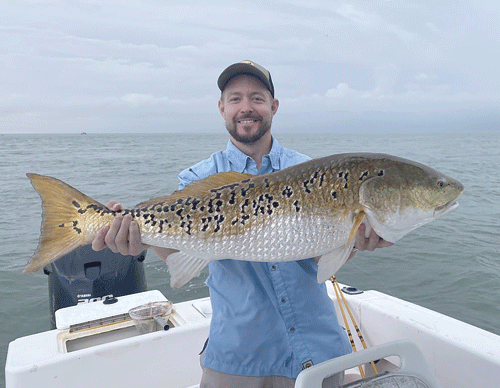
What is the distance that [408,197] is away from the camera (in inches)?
103

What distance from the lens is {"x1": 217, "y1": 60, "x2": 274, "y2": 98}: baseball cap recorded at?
3291 millimetres

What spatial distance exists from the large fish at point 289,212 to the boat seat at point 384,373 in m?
0.51

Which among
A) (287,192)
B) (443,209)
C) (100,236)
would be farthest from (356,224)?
(100,236)

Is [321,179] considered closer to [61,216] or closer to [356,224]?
[356,224]

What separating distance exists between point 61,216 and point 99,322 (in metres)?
1.73

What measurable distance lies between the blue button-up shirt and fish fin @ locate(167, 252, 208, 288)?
0.21m

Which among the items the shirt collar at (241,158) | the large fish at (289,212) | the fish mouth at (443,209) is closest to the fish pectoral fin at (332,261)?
the large fish at (289,212)

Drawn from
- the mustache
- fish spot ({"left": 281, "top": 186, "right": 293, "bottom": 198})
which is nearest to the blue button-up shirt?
fish spot ({"left": 281, "top": 186, "right": 293, "bottom": 198})

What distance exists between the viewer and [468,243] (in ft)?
38.5

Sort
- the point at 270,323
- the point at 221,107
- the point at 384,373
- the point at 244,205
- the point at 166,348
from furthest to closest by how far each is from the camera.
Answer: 1. the point at 166,348
2. the point at 221,107
3. the point at 270,323
4. the point at 244,205
5. the point at 384,373

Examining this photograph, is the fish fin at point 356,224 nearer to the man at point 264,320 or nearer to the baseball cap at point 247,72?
the man at point 264,320

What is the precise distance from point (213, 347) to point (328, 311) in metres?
0.81

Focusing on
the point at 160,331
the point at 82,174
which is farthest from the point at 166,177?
the point at 160,331

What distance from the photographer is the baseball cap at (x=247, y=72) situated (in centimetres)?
329
